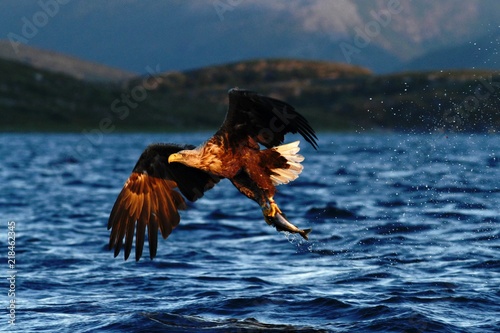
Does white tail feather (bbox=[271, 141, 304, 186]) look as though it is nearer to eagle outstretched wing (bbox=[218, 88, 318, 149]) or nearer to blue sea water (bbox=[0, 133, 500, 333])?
eagle outstretched wing (bbox=[218, 88, 318, 149])

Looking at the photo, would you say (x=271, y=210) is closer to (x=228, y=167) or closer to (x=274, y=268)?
(x=228, y=167)

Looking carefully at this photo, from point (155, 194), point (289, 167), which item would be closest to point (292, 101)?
point (155, 194)

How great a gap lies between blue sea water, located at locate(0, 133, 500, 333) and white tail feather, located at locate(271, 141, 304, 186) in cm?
173

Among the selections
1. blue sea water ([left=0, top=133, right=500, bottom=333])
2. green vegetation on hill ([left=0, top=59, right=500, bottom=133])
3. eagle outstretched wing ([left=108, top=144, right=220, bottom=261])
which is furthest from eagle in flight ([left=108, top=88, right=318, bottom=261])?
green vegetation on hill ([left=0, top=59, right=500, bottom=133])

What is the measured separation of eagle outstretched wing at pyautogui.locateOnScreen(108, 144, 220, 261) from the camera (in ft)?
44.3

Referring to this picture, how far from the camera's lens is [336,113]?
162 m

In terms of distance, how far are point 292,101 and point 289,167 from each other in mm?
166329

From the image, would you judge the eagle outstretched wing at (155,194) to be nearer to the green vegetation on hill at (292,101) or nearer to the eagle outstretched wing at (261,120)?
the eagle outstretched wing at (261,120)

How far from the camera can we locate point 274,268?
48.5ft

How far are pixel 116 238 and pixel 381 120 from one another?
148639 millimetres

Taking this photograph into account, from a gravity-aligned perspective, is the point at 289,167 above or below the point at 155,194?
above

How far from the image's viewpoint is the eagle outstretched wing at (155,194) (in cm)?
1350

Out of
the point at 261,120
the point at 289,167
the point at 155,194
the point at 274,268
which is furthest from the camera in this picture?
the point at 274,268

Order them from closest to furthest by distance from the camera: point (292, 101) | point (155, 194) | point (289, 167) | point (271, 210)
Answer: point (271, 210) → point (289, 167) → point (155, 194) → point (292, 101)
